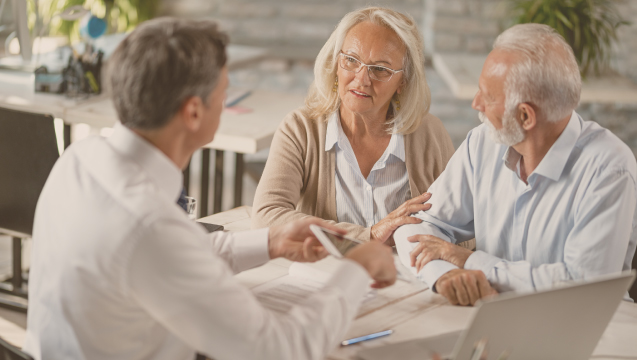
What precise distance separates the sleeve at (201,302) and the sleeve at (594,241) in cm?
66

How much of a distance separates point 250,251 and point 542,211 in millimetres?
740

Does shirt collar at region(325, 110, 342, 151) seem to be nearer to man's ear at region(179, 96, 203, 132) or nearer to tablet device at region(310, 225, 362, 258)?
tablet device at region(310, 225, 362, 258)

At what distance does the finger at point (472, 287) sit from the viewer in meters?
1.47

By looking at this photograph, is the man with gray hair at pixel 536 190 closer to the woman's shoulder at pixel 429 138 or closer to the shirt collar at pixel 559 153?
the shirt collar at pixel 559 153

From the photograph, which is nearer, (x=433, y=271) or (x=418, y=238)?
(x=433, y=271)

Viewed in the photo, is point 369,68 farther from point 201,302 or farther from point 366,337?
point 201,302

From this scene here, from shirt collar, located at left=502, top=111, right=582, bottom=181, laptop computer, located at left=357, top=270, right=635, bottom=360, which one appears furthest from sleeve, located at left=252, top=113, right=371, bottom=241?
laptop computer, located at left=357, top=270, right=635, bottom=360

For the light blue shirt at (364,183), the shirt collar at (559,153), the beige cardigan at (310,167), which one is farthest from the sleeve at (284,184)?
the shirt collar at (559,153)

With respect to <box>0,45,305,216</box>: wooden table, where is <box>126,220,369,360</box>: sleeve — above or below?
above

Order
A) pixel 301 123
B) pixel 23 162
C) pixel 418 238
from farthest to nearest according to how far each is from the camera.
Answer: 1. pixel 23 162
2. pixel 301 123
3. pixel 418 238

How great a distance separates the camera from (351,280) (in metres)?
1.15

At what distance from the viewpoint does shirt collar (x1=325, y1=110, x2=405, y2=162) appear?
2051 millimetres

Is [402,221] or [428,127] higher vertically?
[428,127]

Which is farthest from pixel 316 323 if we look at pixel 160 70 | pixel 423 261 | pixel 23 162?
pixel 23 162
